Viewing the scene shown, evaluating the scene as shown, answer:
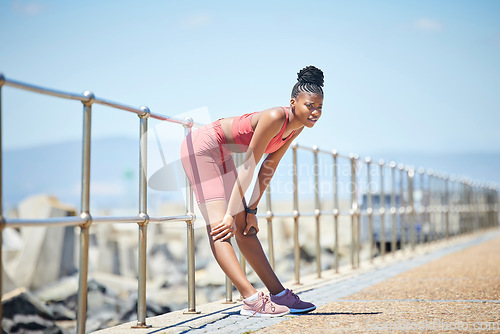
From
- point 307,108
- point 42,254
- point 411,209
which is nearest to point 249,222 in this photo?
point 307,108

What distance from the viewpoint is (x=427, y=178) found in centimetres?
1476

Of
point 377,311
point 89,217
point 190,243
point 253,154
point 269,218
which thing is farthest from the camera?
point 269,218

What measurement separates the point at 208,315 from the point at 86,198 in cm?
128

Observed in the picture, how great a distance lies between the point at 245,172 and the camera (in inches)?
142

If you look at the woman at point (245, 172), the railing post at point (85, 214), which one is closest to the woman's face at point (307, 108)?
the woman at point (245, 172)

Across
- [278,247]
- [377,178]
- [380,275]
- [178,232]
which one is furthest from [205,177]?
[178,232]

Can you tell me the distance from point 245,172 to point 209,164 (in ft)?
0.97

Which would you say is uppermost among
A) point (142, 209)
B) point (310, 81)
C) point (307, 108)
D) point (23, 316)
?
point (310, 81)

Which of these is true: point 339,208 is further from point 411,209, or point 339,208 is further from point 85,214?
point 85,214

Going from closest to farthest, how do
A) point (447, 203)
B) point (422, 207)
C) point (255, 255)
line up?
1. point (255, 255)
2. point (422, 207)
3. point (447, 203)

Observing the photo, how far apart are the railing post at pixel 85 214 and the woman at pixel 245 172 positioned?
0.77m

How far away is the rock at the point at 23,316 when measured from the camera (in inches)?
464

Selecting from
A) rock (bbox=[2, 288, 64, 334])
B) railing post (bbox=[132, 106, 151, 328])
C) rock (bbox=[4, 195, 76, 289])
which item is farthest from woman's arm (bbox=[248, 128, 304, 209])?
rock (bbox=[4, 195, 76, 289])

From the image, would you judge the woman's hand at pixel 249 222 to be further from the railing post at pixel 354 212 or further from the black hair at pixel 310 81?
the railing post at pixel 354 212
